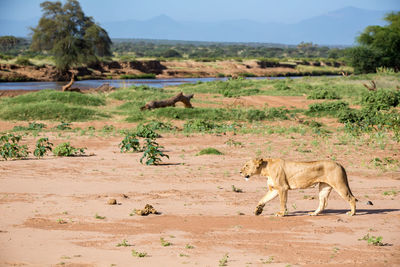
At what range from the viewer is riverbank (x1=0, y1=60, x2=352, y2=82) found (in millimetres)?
48969

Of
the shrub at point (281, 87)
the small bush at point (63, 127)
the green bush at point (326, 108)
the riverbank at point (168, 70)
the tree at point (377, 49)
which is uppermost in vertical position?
the tree at point (377, 49)

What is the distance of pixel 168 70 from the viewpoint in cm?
5988

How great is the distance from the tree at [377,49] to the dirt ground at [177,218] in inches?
1360

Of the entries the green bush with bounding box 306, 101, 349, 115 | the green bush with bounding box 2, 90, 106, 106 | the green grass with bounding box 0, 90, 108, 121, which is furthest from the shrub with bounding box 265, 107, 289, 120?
the green bush with bounding box 2, 90, 106, 106

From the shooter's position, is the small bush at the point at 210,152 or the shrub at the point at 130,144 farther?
the small bush at the point at 210,152

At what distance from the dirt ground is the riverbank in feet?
129

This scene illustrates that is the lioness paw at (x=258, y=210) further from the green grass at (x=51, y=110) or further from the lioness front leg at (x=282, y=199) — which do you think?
the green grass at (x=51, y=110)

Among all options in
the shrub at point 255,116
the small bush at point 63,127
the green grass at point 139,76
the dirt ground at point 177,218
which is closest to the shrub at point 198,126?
the shrub at point 255,116

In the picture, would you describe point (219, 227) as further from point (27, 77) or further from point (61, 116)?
point (27, 77)

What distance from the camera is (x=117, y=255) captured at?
Answer: 5.52 metres

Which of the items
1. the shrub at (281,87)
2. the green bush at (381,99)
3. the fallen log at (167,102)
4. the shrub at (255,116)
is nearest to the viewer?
the shrub at (255,116)

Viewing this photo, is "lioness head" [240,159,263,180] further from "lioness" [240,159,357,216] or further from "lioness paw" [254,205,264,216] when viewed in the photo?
"lioness paw" [254,205,264,216]

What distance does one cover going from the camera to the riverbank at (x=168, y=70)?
49.0m

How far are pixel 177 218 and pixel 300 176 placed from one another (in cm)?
175
